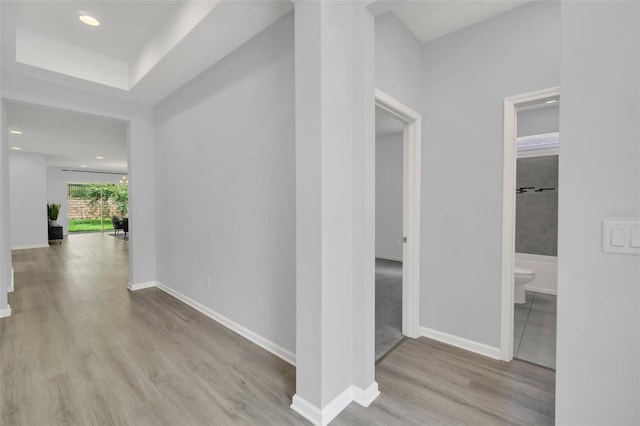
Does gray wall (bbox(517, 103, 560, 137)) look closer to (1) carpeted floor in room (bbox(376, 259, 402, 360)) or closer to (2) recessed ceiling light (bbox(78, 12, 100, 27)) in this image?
(1) carpeted floor in room (bbox(376, 259, 402, 360))

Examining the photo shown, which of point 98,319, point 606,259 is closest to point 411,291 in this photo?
point 606,259

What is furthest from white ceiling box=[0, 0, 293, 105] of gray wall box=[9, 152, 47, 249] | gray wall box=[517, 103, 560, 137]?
gray wall box=[9, 152, 47, 249]

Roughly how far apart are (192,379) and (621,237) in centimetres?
Answer: 247

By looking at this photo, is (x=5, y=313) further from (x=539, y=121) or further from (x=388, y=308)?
(x=539, y=121)

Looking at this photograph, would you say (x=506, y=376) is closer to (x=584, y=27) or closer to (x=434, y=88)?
(x=584, y=27)

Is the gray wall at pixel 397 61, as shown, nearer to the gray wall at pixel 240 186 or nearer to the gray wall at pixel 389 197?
the gray wall at pixel 240 186

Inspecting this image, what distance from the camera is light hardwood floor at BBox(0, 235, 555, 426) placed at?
1.67m

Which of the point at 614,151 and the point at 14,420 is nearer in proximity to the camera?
the point at 614,151

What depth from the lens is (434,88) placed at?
8.70 feet

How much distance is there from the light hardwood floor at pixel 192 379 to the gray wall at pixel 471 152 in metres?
0.43

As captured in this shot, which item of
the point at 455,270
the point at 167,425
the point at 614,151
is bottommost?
the point at 167,425

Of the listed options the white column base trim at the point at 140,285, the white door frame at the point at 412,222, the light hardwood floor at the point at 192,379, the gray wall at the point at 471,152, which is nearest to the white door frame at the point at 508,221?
the gray wall at the point at 471,152

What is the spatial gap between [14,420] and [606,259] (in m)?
3.04

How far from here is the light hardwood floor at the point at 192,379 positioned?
1.67 metres
